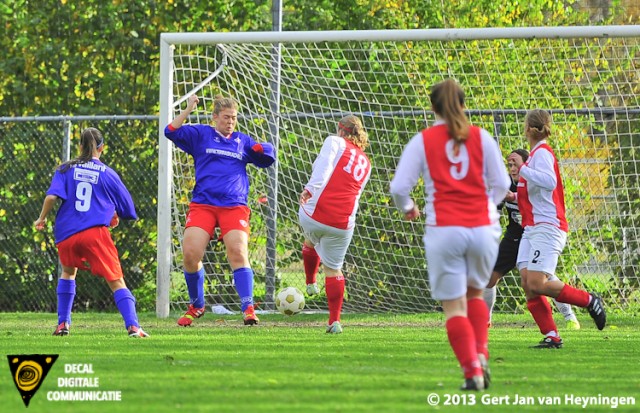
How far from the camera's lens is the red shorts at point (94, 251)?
9273 millimetres

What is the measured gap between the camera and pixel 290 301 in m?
11.2

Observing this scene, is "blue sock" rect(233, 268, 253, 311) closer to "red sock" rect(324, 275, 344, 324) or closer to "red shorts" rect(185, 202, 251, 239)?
"red shorts" rect(185, 202, 251, 239)

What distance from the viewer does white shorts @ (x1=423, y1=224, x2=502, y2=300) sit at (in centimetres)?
610

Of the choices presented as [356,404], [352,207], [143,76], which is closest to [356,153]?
[352,207]

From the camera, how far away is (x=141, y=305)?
46.0 ft

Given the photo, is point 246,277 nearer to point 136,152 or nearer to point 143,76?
point 136,152

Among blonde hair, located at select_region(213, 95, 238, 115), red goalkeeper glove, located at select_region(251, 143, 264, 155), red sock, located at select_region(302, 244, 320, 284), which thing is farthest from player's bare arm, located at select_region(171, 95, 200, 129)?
red sock, located at select_region(302, 244, 320, 284)

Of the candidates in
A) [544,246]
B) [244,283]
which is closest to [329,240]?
[244,283]

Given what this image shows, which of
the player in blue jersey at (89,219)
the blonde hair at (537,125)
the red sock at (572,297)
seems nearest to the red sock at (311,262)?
the player in blue jersey at (89,219)

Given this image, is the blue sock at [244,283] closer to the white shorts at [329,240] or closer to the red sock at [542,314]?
the white shorts at [329,240]

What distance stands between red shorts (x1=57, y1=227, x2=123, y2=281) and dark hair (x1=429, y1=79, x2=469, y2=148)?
394 centimetres

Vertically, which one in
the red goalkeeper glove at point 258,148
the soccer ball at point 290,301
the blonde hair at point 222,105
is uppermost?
the blonde hair at point 222,105

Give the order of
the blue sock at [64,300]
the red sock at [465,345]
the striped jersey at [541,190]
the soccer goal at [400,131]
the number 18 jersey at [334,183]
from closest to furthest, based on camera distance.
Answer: the red sock at [465,345] → the striped jersey at [541,190] → the blue sock at [64,300] → the number 18 jersey at [334,183] → the soccer goal at [400,131]

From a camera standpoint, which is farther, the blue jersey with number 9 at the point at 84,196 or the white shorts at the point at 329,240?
the white shorts at the point at 329,240
